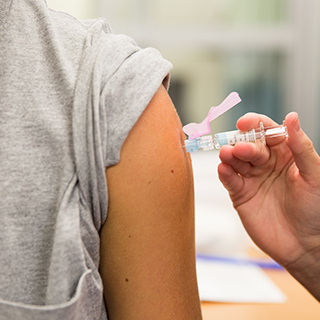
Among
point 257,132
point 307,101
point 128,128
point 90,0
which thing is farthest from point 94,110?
point 307,101

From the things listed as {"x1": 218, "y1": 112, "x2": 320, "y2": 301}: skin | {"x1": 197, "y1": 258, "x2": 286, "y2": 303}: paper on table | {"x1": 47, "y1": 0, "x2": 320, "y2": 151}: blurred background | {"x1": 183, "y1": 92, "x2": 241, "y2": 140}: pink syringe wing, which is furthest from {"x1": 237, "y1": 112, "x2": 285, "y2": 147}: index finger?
{"x1": 47, "y1": 0, "x2": 320, "y2": 151}: blurred background

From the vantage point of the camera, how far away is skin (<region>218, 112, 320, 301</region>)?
0.94 metres

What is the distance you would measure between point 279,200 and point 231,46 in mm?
2088

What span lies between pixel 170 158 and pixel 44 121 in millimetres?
231

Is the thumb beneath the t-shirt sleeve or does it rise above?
beneath

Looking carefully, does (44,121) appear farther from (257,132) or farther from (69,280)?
(257,132)

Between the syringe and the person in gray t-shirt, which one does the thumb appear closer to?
the syringe

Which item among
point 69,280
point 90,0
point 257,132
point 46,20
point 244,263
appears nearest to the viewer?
point 69,280

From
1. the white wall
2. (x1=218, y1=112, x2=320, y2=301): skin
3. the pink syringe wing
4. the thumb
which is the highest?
the white wall

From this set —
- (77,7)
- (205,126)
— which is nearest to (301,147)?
(205,126)

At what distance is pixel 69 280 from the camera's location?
551 millimetres

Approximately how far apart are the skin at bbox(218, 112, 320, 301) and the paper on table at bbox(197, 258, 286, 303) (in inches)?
8.6

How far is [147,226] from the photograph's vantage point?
0.65 meters

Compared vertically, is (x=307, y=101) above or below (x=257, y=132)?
below
